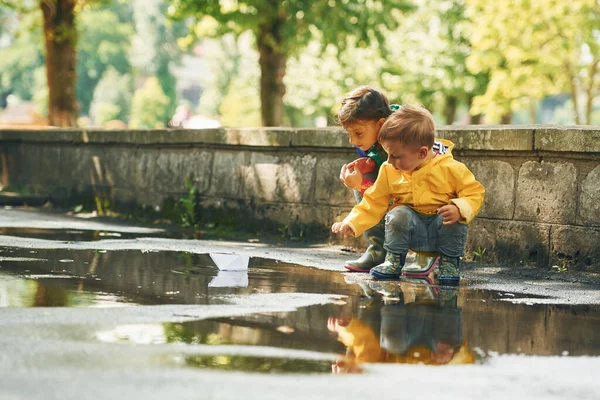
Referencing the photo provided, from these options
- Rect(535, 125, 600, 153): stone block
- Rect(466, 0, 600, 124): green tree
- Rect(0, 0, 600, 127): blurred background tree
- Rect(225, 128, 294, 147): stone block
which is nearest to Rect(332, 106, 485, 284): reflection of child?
Rect(0, 0, 600, 127): blurred background tree

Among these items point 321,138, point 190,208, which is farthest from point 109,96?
point 321,138

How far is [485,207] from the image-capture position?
7234 millimetres

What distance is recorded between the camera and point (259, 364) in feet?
11.7

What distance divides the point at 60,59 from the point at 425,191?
14604 millimetres

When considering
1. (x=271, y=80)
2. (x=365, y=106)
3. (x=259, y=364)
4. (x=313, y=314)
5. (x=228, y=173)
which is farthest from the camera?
(x=271, y=80)

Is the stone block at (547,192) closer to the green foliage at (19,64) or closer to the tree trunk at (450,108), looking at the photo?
the tree trunk at (450,108)

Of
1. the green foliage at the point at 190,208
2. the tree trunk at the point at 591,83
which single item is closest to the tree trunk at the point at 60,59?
the green foliage at the point at 190,208

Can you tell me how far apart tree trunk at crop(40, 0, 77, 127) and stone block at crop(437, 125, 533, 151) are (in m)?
13.1

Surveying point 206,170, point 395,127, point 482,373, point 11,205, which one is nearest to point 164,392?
point 482,373

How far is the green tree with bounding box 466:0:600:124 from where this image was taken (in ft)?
105

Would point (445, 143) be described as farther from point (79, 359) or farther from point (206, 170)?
point (206, 170)

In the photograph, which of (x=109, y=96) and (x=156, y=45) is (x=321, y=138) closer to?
(x=109, y=96)

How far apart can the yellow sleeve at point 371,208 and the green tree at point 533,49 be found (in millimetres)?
26213

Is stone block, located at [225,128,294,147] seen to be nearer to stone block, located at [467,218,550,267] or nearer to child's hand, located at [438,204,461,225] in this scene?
stone block, located at [467,218,550,267]
